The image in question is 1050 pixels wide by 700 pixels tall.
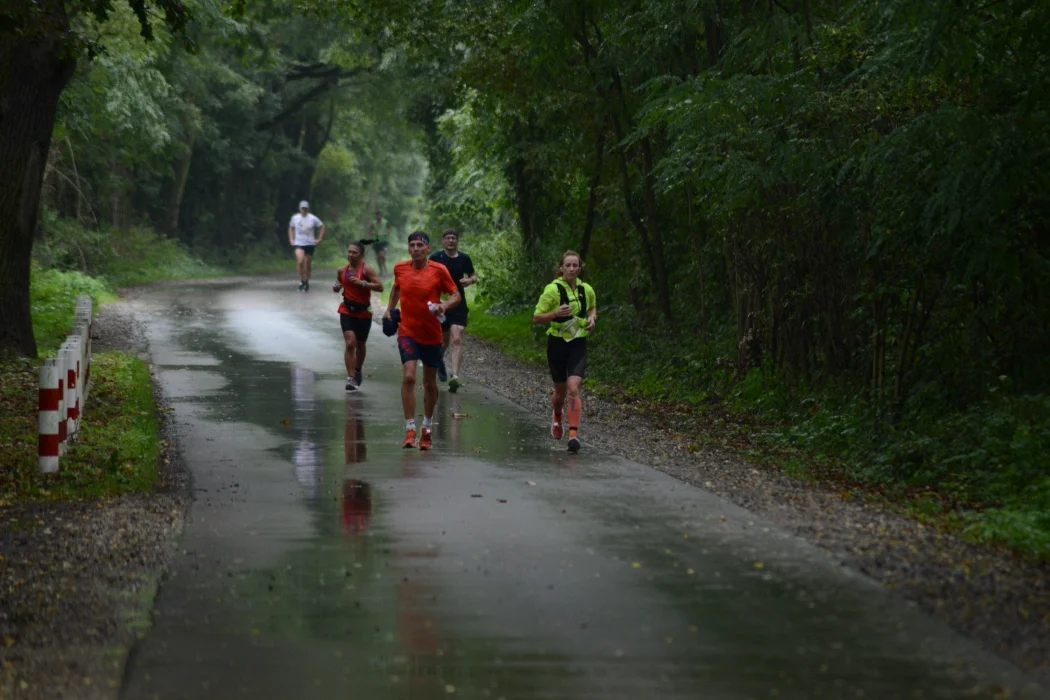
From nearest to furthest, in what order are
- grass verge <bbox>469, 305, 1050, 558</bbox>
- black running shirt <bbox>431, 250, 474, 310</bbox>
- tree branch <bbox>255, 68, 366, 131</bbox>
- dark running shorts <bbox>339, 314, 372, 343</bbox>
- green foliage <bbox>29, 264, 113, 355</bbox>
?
grass verge <bbox>469, 305, 1050, 558</bbox>, dark running shorts <bbox>339, 314, 372, 343</bbox>, black running shirt <bbox>431, 250, 474, 310</bbox>, green foliage <bbox>29, 264, 113, 355</bbox>, tree branch <bbox>255, 68, 366, 131</bbox>

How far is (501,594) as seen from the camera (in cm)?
805

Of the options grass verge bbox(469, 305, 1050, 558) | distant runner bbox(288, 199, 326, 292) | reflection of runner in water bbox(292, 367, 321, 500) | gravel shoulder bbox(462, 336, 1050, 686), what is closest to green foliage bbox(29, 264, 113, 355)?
reflection of runner in water bbox(292, 367, 321, 500)

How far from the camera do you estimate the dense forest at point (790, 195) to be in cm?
1188

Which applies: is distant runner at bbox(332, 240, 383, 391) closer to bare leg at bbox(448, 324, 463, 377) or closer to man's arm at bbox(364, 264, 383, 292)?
man's arm at bbox(364, 264, 383, 292)

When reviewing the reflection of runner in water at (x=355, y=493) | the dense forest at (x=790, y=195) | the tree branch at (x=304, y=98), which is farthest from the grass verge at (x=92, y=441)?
the tree branch at (x=304, y=98)

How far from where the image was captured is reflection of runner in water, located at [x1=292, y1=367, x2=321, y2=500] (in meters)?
11.9

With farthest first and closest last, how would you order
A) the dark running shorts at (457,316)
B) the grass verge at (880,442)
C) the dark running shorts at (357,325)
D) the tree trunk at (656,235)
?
the tree trunk at (656,235) < the dark running shorts at (457,316) < the dark running shorts at (357,325) < the grass verge at (880,442)

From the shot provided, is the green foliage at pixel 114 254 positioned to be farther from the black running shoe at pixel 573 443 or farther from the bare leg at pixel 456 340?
the black running shoe at pixel 573 443

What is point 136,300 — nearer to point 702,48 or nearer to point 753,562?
point 702,48

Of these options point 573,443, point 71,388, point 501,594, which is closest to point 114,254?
point 71,388

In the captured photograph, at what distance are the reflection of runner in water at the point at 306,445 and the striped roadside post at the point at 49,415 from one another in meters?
1.90

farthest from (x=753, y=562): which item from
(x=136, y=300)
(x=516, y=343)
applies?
(x=136, y=300)

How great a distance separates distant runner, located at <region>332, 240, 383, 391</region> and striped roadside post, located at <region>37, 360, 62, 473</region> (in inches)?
266

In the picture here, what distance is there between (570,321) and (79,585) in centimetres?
662
